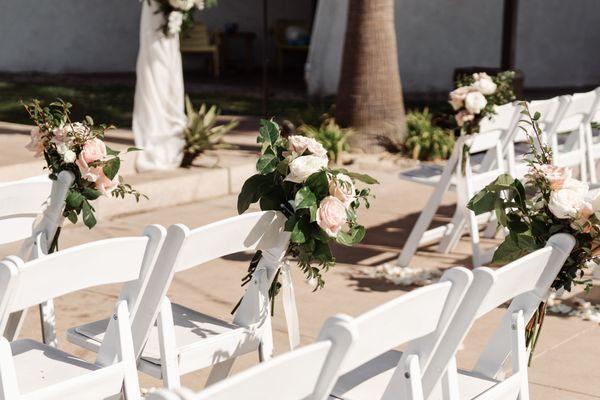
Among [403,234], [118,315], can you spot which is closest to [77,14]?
[403,234]

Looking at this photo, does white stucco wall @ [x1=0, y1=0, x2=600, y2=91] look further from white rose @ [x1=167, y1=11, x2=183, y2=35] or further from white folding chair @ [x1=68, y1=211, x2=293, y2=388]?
white folding chair @ [x1=68, y1=211, x2=293, y2=388]

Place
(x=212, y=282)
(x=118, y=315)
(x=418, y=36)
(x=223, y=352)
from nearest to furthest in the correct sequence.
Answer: (x=118, y=315), (x=223, y=352), (x=212, y=282), (x=418, y=36)

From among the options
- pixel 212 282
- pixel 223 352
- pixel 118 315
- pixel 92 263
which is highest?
pixel 92 263

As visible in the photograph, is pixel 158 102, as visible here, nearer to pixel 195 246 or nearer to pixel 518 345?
pixel 195 246

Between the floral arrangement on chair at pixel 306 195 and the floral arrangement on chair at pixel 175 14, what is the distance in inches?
194

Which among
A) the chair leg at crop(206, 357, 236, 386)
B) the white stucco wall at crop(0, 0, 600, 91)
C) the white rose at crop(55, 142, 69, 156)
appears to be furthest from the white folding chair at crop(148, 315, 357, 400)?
the white stucco wall at crop(0, 0, 600, 91)

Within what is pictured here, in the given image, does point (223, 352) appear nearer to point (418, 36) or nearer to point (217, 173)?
point (217, 173)

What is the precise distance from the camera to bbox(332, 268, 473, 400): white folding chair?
2.46 metres

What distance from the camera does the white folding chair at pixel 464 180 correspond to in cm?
657

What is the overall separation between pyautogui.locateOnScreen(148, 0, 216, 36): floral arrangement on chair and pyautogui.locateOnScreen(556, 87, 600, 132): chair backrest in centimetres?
316

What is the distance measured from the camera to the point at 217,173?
9117mm

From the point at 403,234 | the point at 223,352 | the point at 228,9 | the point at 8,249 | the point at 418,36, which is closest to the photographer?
the point at 223,352

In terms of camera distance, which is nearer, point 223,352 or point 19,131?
point 223,352

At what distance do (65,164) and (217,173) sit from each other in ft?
16.2
